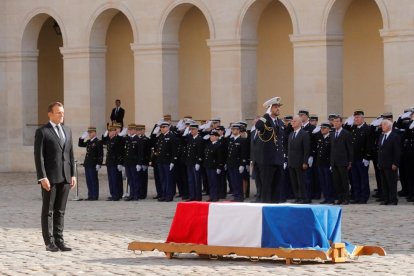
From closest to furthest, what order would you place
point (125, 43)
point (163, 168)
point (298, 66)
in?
point (163, 168)
point (298, 66)
point (125, 43)

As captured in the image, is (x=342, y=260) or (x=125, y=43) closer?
(x=342, y=260)

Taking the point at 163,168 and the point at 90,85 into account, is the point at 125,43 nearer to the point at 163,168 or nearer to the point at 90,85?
the point at 90,85

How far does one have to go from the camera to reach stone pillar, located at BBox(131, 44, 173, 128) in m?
34.8

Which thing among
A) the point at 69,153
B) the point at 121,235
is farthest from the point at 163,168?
the point at 69,153

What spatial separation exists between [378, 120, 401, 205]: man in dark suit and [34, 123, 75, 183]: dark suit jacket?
8297mm

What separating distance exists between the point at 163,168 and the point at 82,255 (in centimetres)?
1094

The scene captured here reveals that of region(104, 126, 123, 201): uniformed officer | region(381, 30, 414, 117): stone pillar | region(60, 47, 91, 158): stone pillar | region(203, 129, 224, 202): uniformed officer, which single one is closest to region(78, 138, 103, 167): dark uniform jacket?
region(104, 126, 123, 201): uniformed officer

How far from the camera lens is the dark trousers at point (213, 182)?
25.8 m

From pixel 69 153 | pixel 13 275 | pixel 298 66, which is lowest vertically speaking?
pixel 13 275

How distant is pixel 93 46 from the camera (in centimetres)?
3666

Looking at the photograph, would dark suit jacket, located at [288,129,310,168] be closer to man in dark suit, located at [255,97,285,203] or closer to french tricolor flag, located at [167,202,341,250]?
man in dark suit, located at [255,97,285,203]

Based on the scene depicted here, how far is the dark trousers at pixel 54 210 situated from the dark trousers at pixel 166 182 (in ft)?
33.4

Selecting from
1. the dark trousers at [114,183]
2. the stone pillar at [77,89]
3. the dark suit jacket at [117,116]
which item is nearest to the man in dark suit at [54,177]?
the dark trousers at [114,183]

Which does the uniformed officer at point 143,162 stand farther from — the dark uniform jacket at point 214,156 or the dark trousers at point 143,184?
the dark uniform jacket at point 214,156
